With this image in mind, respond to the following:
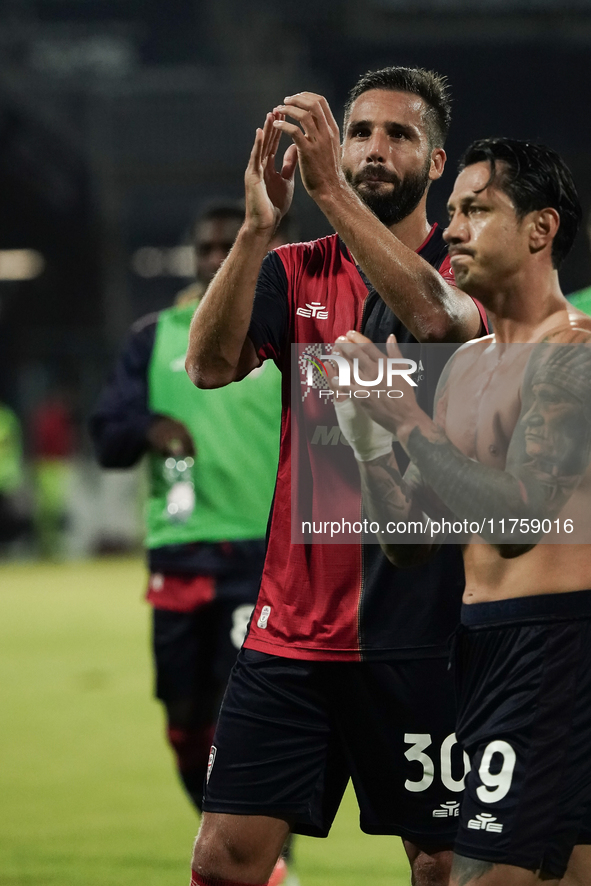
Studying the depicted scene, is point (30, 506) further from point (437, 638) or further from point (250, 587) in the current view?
point (437, 638)

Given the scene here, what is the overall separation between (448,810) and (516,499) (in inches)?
39.2

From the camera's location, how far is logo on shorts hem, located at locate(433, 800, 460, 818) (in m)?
2.93

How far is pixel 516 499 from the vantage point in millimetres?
2262

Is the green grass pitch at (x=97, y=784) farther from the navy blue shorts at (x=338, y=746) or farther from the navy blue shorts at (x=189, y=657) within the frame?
the navy blue shorts at (x=338, y=746)

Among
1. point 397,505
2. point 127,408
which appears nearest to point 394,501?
point 397,505

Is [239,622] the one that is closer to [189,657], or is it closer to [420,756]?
[189,657]

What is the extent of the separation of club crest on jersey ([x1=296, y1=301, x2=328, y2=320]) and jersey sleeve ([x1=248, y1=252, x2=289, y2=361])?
35 mm

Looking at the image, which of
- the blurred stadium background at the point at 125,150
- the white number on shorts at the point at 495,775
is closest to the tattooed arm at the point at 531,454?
the white number on shorts at the point at 495,775

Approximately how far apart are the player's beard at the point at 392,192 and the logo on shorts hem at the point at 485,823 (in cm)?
129

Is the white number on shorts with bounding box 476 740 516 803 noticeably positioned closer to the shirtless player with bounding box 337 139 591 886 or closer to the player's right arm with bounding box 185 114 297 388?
the shirtless player with bounding box 337 139 591 886

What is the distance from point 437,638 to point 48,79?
21078 mm

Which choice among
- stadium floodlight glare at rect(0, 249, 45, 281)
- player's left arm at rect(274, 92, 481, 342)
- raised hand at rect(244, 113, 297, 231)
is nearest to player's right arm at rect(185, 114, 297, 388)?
raised hand at rect(244, 113, 297, 231)

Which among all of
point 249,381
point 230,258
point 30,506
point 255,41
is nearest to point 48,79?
point 255,41

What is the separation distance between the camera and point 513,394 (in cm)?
248
